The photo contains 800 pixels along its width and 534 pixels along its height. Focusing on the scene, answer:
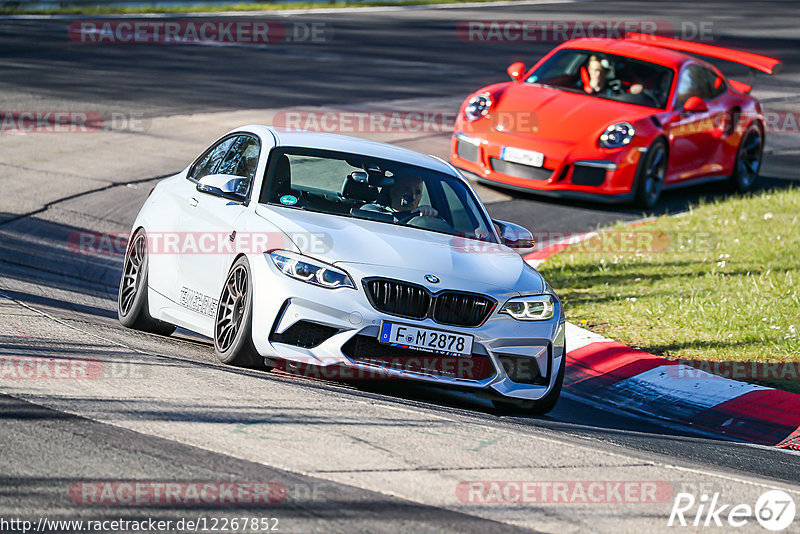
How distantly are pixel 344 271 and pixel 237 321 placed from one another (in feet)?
2.39

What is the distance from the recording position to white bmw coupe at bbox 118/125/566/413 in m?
6.30

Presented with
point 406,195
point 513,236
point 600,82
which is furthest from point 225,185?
point 600,82

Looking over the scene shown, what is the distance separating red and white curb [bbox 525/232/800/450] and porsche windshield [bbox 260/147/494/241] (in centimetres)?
138

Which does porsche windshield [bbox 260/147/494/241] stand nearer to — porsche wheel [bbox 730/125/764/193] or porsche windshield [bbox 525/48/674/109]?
porsche windshield [bbox 525/48/674/109]

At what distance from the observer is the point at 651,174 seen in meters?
13.7

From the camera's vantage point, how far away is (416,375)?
6328 mm

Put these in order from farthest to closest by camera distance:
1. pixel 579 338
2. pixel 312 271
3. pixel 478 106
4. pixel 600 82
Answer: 1. pixel 600 82
2. pixel 478 106
3. pixel 579 338
4. pixel 312 271

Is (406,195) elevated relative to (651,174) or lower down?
elevated

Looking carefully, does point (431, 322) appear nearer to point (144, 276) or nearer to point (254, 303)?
point (254, 303)

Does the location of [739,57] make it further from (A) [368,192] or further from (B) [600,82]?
(A) [368,192]

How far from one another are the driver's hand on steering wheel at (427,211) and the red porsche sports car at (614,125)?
568 centimetres

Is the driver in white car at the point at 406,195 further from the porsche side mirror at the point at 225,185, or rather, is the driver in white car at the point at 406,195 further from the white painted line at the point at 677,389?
the white painted line at the point at 677,389

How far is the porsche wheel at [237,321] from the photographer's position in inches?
255

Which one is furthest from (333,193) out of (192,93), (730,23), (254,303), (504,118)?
(730,23)
